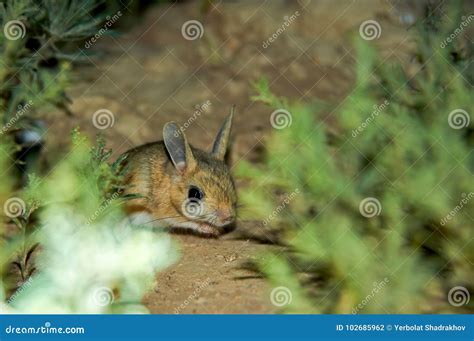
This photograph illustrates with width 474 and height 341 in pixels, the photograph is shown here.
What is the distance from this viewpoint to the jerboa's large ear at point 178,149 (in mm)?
5062

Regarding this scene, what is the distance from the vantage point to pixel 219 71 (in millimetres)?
7254

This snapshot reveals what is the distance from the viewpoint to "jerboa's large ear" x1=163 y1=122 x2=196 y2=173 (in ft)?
16.6

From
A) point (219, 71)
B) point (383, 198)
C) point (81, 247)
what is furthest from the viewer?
point (219, 71)

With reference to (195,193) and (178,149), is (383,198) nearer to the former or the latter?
(195,193)

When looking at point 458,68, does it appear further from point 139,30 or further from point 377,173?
point 139,30

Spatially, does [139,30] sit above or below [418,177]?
above

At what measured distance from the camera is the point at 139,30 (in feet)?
26.2

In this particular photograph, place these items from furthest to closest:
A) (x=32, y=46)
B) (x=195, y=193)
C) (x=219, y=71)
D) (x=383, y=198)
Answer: (x=219, y=71)
(x=32, y=46)
(x=195, y=193)
(x=383, y=198)

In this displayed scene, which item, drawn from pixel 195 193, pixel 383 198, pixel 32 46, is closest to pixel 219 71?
pixel 32 46

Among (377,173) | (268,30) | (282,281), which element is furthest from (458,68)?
(268,30)

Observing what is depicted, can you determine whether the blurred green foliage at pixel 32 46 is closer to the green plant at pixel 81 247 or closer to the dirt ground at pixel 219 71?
the dirt ground at pixel 219 71

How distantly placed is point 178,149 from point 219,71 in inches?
A: 89.1

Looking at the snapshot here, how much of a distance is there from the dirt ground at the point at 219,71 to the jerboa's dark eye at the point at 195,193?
0.34m

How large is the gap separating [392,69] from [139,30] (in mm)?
4004
